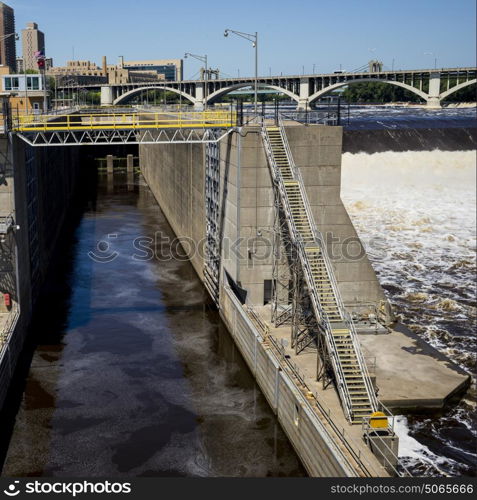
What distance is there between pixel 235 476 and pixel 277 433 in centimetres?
358

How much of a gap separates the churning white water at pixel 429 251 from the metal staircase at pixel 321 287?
361cm

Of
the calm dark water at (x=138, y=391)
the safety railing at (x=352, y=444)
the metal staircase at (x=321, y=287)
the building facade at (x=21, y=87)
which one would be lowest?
the calm dark water at (x=138, y=391)

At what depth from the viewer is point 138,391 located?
106 ft

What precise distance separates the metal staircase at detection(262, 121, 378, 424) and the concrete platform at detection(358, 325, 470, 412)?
318 cm

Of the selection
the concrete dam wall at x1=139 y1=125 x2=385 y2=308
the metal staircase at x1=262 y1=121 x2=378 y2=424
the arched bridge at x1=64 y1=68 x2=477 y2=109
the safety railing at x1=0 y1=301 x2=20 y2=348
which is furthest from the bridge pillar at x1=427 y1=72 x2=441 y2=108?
the safety railing at x1=0 y1=301 x2=20 y2=348

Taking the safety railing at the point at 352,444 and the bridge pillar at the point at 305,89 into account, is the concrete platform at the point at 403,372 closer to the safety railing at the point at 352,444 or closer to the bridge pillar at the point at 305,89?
the safety railing at the point at 352,444

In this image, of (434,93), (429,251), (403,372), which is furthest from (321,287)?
(434,93)

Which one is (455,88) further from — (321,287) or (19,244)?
(19,244)

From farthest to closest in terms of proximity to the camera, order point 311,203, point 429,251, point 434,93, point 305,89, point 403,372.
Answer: point 305,89 < point 434,93 < point 429,251 < point 311,203 < point 403,372

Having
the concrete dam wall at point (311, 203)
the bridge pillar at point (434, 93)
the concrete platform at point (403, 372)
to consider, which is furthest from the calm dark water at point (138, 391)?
the bridge pillar at point (434, 93)

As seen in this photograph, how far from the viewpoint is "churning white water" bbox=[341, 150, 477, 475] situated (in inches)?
1097

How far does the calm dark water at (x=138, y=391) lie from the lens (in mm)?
26141

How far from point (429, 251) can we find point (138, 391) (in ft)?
124

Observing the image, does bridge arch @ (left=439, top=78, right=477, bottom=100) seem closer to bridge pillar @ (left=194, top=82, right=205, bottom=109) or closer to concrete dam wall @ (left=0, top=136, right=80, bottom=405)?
bridge pillar @ (left=194, top=82, right=205, bottom=109)
